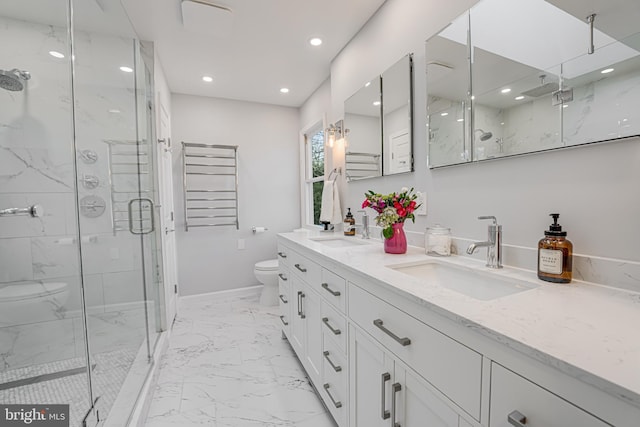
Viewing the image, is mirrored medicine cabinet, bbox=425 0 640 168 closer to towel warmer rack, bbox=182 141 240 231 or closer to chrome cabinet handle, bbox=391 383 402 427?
chrome cabinet handle, bbox=391 383 402 427

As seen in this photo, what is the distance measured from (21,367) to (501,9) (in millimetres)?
3067

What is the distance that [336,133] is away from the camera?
101 inches

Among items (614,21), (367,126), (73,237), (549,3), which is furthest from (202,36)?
(614,21)

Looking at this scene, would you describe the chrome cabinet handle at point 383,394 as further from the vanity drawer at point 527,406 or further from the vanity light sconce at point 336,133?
the vanity light sconce at point 336,133

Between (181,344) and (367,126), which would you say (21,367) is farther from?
(367,126)

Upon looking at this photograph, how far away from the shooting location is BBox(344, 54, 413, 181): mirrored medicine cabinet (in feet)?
5.53

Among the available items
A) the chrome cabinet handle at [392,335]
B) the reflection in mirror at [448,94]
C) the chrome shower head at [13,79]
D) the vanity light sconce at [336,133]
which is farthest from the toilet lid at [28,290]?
the reflection in mirror at [448,94]

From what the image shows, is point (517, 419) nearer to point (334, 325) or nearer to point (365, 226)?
point (334, 325)

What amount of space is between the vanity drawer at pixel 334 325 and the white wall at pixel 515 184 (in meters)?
0.69

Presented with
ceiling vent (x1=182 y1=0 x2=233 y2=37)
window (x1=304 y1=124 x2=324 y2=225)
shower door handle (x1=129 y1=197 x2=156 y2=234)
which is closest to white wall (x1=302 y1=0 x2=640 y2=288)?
ceiling vent (x1=182 y1=0 x2=233 y2=37)

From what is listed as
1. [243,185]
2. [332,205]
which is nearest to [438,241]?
[332,205]

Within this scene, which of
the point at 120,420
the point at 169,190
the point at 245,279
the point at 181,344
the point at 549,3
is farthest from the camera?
the point at 245,279

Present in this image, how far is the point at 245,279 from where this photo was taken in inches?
139

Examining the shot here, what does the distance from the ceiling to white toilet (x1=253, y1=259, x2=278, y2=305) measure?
198cm
